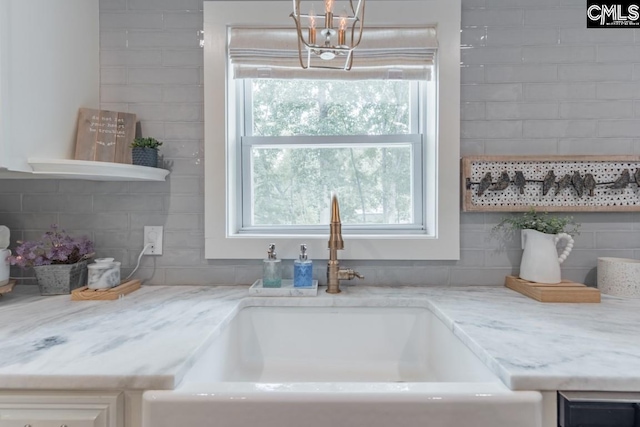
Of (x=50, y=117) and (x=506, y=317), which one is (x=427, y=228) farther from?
(x=50, y=117)

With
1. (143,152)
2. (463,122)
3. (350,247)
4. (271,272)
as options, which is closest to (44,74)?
(143,152)

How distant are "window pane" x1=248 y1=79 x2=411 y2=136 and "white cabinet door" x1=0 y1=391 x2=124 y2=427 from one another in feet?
3.97

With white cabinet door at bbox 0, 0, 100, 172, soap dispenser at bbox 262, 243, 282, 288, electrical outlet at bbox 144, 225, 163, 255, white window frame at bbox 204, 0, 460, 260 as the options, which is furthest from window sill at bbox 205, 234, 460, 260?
white cabinet door at bbox 0, 0, 100, 172

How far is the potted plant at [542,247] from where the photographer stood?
51.2 inches

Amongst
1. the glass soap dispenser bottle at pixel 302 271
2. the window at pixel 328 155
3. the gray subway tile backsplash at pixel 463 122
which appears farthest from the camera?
the window at pixel 328 155

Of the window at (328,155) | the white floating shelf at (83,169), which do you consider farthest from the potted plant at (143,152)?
the window at (328,155)

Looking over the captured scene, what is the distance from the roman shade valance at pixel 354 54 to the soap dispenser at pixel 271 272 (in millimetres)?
774

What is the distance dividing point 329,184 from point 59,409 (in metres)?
1.20

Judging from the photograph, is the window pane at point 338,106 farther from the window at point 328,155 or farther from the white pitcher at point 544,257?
the white pitcher at point 544,257

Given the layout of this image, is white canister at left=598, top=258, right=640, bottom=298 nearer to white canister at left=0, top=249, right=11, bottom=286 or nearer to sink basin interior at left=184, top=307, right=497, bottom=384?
sink basin interior at left=184, top=307, right=497, bottom=384

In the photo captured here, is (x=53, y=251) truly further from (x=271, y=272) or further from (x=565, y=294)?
(x=565, y=294)

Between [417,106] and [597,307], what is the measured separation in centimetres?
105

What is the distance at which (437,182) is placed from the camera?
144 cm

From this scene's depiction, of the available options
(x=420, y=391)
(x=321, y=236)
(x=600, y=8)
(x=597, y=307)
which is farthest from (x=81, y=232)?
(x=600, y=8)
